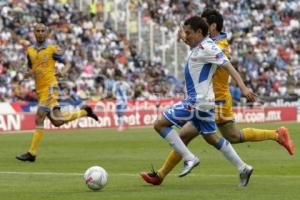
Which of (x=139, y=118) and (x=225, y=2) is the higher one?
(x=225, y=2)

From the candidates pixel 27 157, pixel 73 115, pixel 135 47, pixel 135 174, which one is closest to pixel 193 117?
pixel 135 174

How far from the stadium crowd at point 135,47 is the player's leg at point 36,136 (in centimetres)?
1254

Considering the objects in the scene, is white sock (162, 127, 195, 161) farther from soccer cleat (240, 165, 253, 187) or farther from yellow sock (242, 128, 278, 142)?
yellow sock (242, 128, 278, 142)

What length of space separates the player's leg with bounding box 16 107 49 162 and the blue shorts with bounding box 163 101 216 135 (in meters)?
5.79

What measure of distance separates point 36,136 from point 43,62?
5.38 feet

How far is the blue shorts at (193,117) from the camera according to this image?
12.5 m

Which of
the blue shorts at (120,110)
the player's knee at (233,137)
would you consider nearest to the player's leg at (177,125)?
the player's knee at (233,137)

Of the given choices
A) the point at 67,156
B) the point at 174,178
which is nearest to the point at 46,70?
the point at 67,156

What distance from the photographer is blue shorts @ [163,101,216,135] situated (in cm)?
1249

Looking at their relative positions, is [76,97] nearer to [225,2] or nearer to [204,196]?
[225,2]

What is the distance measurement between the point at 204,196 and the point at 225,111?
2735 millimetres

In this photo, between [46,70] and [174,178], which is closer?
[174,178]

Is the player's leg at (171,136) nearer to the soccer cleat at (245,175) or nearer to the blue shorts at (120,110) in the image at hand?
the soccer cleat at (245,175)

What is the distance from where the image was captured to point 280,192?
11.6m
